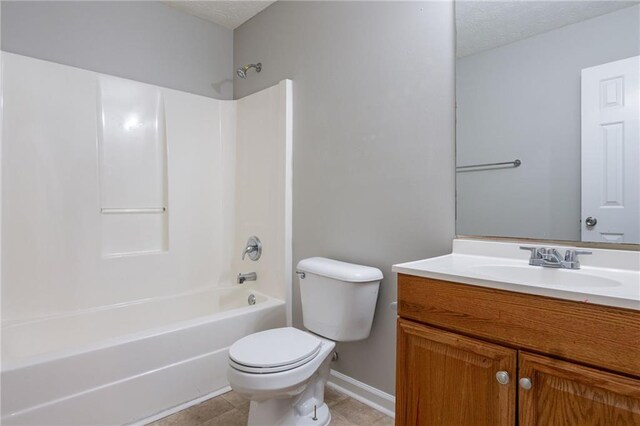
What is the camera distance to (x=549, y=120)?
1.35 meters

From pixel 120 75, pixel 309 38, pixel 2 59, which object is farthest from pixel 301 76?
pixel 2 59

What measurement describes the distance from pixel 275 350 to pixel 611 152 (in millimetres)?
1456

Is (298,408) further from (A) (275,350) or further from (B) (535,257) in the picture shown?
(B) (535,257)

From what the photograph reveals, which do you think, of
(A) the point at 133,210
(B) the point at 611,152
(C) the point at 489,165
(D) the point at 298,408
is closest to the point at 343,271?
(D) the point at 298,408

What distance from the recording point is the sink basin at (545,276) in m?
1.10

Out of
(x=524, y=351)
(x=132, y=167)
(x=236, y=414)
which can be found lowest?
(x=236, y=414)

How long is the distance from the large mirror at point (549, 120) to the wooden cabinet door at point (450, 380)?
570 millimetres

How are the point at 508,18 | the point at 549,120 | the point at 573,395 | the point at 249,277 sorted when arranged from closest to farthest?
the point at 573,395
the point at 549,120
the point at 508,18
the point at 249,277

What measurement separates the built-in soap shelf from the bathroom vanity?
1849 mm

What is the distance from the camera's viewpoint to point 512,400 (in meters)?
0.97

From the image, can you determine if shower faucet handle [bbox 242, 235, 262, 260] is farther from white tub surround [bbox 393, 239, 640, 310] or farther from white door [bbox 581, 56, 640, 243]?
white door [bbox 581, 56, 640, 243]

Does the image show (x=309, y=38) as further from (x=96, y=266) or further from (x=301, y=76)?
(x=96, y=266)

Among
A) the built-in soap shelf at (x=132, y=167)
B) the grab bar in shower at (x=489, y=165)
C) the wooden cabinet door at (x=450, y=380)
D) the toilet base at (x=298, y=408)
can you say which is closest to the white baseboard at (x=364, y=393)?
the toilet base at (x=298, y=408)

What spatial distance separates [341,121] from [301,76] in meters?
0.49
